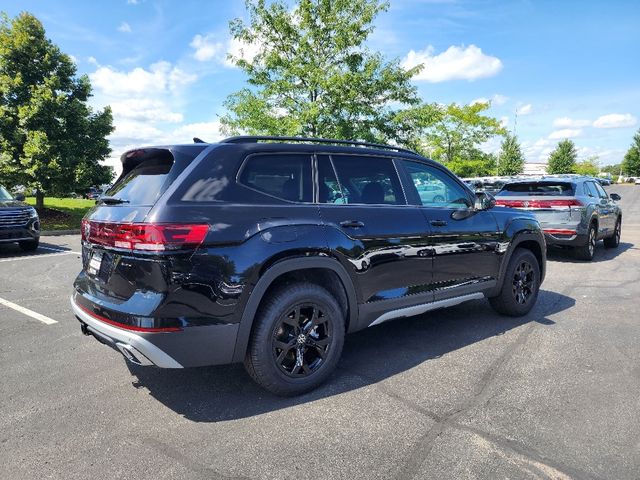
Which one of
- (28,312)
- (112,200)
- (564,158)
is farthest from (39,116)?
(564,158)

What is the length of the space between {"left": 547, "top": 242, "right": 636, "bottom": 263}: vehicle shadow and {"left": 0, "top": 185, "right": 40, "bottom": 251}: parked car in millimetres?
11090

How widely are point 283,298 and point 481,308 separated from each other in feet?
10.9

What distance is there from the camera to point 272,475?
229cm

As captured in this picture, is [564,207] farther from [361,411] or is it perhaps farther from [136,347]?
[136,347]

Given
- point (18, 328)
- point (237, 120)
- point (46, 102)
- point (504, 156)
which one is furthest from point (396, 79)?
point (504, 156)

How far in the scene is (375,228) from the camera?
3.44m

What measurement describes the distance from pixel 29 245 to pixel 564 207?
37.1ft

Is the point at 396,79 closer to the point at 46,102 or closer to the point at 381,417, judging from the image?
the point at 46,102

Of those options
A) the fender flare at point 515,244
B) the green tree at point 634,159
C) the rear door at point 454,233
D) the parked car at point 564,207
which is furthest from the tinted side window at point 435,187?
the green tree at point 634,159

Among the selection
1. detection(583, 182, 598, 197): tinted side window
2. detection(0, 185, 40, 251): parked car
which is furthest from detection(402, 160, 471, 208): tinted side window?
detection(0, 185, 40, 251): parked car

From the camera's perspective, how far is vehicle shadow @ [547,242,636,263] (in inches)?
352

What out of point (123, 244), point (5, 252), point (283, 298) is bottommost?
point (5, 252)

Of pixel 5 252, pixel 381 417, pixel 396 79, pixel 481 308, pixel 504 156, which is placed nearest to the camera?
pixel 381 417

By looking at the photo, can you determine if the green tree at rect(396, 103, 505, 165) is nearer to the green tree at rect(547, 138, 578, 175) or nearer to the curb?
the curb
